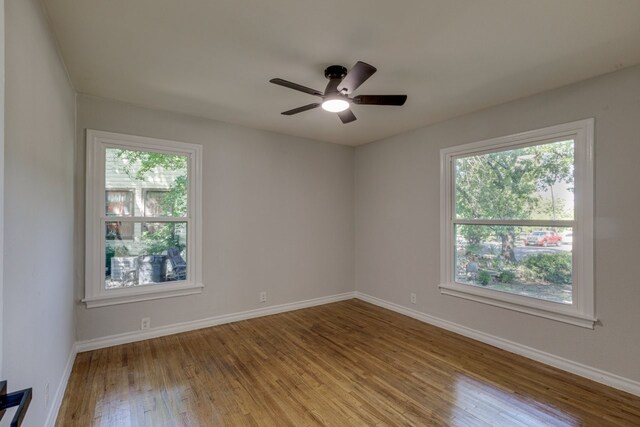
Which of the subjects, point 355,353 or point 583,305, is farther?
point 355,353

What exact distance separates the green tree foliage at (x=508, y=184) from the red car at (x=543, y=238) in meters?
0.14

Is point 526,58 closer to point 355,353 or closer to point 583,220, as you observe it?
point 583,220

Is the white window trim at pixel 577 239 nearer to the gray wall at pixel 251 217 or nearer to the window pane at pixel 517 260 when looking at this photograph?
the window pane at pixel 517 260

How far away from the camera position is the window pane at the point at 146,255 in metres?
3.27

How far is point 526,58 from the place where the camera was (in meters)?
2.37

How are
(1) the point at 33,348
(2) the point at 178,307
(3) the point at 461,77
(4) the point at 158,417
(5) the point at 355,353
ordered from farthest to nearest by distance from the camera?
(2) the point at 178,307, (5) the point at 355,353, (3) the point at 461,77, (4) the point at 158,417, (1) the point at 33,348

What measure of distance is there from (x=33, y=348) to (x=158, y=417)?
3.07ft

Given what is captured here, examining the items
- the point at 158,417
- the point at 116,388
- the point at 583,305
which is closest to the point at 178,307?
the point at 116,388

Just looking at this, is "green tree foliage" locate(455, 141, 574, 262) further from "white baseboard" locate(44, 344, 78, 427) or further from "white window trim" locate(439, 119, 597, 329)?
"white baseboard" locate(44, 344, 78, 427)

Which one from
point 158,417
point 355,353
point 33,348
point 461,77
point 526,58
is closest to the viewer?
point 33,348

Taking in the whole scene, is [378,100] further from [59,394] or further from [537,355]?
[59,394]

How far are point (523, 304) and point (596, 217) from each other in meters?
1.03

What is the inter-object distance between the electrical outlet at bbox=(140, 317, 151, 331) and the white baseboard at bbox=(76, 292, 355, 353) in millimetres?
45

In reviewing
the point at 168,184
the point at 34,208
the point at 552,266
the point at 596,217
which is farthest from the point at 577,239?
the point at 168,184
